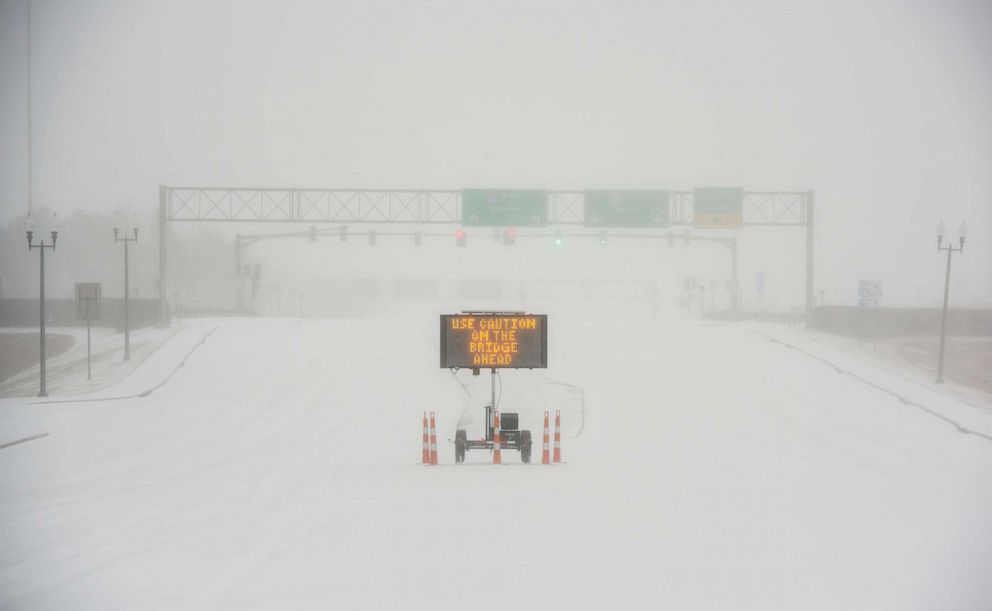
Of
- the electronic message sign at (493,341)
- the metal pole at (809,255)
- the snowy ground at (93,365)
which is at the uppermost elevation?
the metal pole at (809,255)

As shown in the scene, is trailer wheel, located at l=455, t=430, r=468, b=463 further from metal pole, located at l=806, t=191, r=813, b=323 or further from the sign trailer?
metal pole, located at l=806, t=191, r=813, b=323

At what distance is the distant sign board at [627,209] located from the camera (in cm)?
6247

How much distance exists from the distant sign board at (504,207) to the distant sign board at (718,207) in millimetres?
9003

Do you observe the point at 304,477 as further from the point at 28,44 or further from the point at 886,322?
the point at 28,44

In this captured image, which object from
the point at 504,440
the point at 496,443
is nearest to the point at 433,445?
the point at 496,443

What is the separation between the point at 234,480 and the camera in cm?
2077

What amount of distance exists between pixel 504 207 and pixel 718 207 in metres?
12.6

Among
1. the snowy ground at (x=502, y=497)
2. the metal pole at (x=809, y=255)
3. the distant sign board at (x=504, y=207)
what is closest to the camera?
the snowy ground at (x=502, y=497)

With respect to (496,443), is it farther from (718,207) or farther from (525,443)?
(718,207)

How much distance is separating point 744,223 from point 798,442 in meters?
35.9

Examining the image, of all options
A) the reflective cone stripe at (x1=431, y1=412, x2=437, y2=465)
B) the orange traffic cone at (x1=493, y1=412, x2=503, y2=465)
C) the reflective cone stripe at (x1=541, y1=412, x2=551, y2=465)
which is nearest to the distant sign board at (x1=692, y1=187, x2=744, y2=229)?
the reflective cone stripe at (x1=541, y1=412, x2=551, y2=465)

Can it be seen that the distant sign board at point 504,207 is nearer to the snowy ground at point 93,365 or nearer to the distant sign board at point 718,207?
the distant sign board at point 718,207

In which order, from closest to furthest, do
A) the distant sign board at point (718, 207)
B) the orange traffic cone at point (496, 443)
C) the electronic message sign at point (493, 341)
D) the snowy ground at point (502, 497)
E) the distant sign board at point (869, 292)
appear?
the snowy ground at point (502, 497) < the electronic message sign at point (493, 341) < the orange traffic cone at point (496, 443) < the distant sign board at point (869, 292) < the distant sign board at point (718, 207)

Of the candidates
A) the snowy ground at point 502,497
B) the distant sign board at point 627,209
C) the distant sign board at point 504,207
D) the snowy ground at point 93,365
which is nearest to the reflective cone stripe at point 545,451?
the snowy ground at point 502,497
